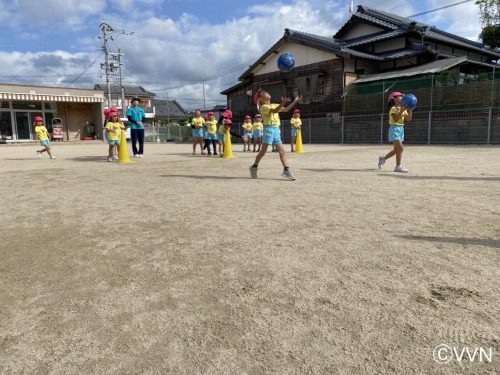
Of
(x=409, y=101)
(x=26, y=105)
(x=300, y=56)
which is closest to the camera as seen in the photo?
(x=409, y=101)

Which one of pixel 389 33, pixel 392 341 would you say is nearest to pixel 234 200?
pixel 392 341

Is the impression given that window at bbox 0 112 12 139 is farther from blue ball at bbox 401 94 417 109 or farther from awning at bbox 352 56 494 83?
blue ball at bbox 401 94 417 109

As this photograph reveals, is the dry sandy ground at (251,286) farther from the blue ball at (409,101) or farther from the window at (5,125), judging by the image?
the window at (5,125)

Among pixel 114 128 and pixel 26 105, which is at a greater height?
pixel 26 105

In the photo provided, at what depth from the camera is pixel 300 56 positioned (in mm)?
28328

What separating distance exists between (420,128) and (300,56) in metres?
12.9

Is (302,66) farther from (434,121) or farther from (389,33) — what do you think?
(434,121)

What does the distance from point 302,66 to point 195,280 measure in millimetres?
27749

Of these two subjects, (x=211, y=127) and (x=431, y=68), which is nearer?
(x=211, y=127)

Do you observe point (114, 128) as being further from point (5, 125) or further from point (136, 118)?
point (5, 125)

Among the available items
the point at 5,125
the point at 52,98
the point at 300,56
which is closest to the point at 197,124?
the point at 300,56

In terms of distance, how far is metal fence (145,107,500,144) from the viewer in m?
16.3

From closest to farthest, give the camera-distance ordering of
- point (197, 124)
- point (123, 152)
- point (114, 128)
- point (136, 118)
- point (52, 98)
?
point (123, 152)
point (114, 128)
point (136, 118)
point (197, 124)
point (52, 98)

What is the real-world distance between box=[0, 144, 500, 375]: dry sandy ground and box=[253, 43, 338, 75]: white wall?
78.0 feet
